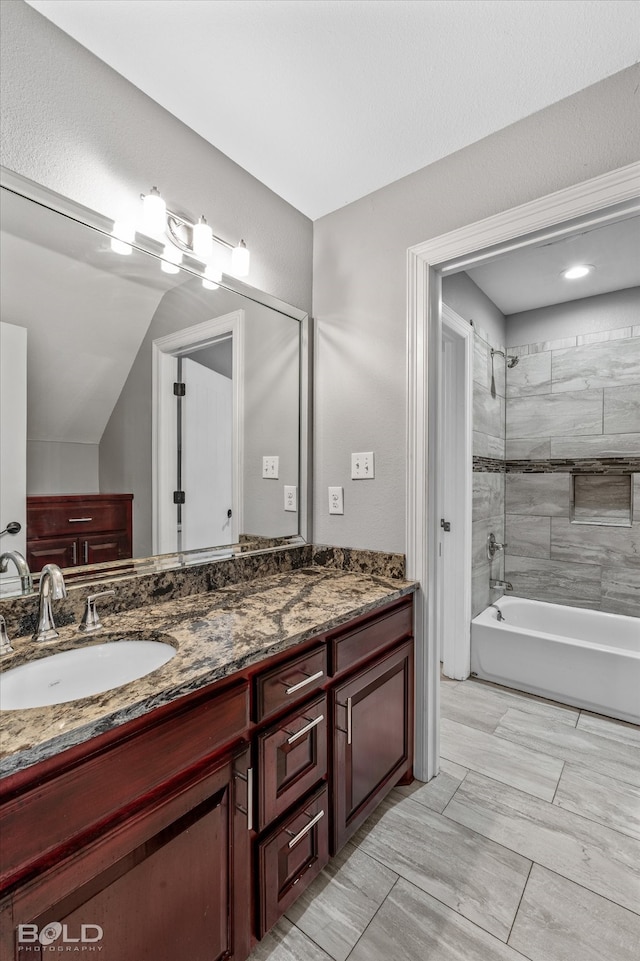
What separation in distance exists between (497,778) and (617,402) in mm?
2421

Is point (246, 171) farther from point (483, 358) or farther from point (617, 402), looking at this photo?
point (617, 402)

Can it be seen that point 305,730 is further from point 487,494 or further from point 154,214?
point 487,494

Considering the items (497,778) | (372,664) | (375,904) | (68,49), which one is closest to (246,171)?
(68,49)

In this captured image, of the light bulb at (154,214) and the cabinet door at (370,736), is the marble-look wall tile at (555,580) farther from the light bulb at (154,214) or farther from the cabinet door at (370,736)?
the light bulb at (154,214)

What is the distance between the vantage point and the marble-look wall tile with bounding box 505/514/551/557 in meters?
3.22

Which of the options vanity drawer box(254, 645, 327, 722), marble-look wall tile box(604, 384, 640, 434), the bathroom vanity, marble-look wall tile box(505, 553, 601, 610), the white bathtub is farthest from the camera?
marble-look wall tile box(505, 553, 601, 610)

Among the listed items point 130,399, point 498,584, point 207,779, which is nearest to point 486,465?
point 498,584

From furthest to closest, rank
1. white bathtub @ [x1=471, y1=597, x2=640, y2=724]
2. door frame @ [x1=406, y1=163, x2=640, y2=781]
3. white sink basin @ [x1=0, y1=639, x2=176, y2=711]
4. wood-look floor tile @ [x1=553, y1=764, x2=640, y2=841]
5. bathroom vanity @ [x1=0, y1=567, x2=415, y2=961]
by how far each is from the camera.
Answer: white bathtub @ [x1=471, y1=597, x2=640, y2=724], door frame @ [x1=406, y1=163, x2=640, y2=781], wood-look floor tile @ [x1=553, y1=764, x2=640, y2=841], white sink basin @ [x1=0, y1=639, x2=176, y2=711], bathroom vanity @ [x1=0, y1=567, x2=415, y2=961]

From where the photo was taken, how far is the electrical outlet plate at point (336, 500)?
199 cm

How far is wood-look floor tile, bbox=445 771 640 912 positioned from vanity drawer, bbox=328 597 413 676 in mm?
669

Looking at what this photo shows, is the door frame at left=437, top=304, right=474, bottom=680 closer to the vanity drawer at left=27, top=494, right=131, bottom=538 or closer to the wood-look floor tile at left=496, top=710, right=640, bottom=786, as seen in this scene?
the wood-look floor tile at left=496, top=710, right=640, bottom=786

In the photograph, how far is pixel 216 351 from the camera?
5.55 feet

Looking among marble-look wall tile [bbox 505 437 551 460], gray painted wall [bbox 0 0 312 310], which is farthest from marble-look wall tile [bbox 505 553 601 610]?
gray painted wall [bbox 0 0 312 310]

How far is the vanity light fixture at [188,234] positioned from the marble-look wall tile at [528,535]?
8.67 ft
